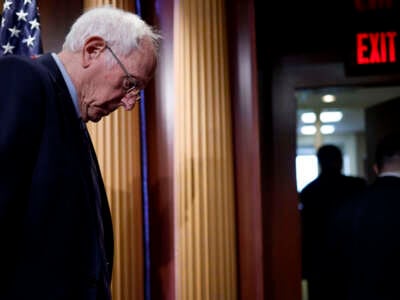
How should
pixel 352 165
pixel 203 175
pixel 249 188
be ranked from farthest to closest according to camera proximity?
1. pixel 352 165
2. pixel 249 188
3. pixel 203 175

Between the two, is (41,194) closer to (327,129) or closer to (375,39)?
(375,39)

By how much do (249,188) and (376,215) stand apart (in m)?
0.63

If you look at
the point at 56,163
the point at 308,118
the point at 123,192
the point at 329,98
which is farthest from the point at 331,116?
the point at 56,163

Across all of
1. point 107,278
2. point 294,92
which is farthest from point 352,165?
point 107,278

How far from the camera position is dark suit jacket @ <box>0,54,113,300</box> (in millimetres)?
1064

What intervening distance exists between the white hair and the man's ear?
1 cm

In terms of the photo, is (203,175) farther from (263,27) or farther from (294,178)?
(263,27)

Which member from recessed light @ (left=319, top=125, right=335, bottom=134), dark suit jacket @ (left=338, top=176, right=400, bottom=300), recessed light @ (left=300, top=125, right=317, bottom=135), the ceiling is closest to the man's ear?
dark suit jacket @ (left=338, top=176, right=400, bottom=300)

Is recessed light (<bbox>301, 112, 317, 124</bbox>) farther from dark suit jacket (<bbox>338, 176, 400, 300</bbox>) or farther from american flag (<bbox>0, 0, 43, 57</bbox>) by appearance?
american flag (<bbox>0, 0, 43, 57</bbox>)

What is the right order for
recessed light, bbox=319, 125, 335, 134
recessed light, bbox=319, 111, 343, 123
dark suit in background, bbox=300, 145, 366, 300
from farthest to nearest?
1. recessed light, bbox=319, 125, 335, 134
2. recessed light, bbox=319, 111, 343, 123
3. dark suit in background, bbox=300, 145, 366, 300

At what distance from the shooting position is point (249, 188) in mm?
2400

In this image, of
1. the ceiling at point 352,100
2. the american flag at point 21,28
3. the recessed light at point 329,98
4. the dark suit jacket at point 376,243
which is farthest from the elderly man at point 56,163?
the recessed light at point 329,98

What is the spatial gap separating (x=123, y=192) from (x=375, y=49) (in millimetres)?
1604

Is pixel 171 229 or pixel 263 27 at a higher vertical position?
pixel 263 27
